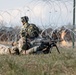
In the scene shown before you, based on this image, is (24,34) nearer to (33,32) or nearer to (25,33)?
(25,33)

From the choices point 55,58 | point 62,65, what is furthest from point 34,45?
point 62,65

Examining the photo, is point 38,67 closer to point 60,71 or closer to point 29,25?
point 60,71

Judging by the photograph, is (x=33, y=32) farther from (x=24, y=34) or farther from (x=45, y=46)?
(x=45, y=46)

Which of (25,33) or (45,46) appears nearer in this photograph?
(25,33)

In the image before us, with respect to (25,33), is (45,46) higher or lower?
lower

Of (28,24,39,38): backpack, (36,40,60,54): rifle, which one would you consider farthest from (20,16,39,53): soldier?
(36,40,60,54): rifle

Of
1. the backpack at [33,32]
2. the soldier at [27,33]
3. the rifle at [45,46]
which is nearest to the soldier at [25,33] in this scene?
the soldier at [27,33]

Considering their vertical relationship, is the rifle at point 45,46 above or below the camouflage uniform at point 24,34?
below

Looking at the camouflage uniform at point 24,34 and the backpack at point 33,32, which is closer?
the camouflage uniform at point 24,34

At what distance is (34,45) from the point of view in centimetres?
1243

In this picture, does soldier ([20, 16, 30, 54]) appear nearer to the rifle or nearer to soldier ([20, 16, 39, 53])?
soldier ([20, 16, 39, 53])

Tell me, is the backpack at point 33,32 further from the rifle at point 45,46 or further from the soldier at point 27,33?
the rifle at point 45,46

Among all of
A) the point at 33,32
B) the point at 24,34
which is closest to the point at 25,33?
the point at 24,34

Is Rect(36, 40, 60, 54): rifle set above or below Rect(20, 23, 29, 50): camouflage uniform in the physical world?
below
